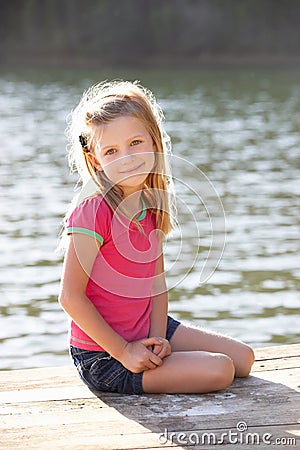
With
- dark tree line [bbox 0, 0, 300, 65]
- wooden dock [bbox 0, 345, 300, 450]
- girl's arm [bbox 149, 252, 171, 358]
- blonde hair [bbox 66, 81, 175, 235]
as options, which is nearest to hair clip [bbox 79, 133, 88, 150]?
blonde hair [bbox 66, 81, 175, 235]

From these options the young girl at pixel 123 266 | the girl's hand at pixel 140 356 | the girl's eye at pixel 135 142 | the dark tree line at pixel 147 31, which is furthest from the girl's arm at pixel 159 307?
the dark tree line at pixel 147 31

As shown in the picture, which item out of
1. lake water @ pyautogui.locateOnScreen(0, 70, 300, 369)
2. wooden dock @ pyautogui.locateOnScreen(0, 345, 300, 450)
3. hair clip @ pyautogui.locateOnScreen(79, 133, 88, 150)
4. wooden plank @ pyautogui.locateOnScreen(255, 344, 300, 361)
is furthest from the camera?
lake water @ pyautogui.locateOnScreen(0, 70, 300, 369)

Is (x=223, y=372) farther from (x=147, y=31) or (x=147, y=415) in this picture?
(x=147, y=31)

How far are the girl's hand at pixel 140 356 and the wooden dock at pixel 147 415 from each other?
0.08 m

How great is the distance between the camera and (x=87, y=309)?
249cm

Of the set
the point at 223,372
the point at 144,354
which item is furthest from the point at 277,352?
the point at 144,354

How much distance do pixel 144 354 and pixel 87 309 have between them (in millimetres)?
186

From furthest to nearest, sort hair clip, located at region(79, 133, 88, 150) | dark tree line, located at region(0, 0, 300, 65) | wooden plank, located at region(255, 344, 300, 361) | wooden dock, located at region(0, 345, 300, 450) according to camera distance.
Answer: dark tree line, located at region(0, 0, 300, 65) → wooden plank, located at region(255, 344, 300, 361) → hair clip, located at region(79, 133, 88, 150) → wooden dock, located at region(0, 345, 300, 450)

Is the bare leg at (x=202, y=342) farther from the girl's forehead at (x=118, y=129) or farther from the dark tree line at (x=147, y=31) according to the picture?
the dark tree line at (x=147, y=31)

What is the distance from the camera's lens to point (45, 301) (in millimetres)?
4809

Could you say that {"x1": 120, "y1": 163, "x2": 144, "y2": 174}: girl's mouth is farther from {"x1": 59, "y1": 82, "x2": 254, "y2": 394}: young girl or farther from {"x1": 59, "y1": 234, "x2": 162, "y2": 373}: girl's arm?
{"x1": 59, "y1": 234, "x2": 162, "y2": 373}: girl's arm

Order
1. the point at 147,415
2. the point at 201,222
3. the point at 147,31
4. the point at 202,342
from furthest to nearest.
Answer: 1. the point at 147,31
2. the point at 201,222
3. the point at 202,342
4. the point at 147,415

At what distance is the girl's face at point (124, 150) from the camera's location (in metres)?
2.53

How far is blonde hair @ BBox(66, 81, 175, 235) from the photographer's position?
2.55 m
